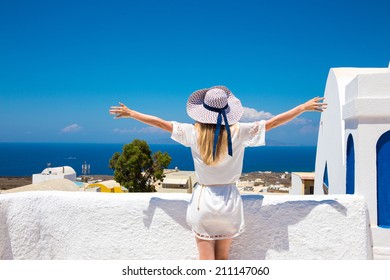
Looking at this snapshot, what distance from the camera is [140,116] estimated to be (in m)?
2.49

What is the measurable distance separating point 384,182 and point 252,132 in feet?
6.22

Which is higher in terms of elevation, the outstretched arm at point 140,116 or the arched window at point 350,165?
the outstretched arm at point 140,116

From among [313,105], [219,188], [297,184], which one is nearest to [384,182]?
[313,105]

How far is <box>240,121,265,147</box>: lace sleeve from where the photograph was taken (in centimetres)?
242

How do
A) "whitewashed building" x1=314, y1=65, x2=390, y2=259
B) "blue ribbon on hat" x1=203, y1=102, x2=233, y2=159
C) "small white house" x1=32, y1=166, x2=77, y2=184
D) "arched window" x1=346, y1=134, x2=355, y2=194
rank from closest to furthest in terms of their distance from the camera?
"blue ribbon on hat" x1=203, y1=102, x2=233, y2=159, "whitewashed building" x1=314, y1=65, x2=390, y2=259, "arched window" x1=346, y1=134, x2=355, y2=194, "small white house" x1=32, y1=166, x2=77, y2=184

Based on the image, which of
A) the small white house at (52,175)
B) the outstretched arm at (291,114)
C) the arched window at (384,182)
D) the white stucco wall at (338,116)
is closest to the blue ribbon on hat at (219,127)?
the outstretched arm at (291,114)

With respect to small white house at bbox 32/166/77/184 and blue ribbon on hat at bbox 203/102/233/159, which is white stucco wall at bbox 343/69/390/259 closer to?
blue ribbon on hat at bbox 203/102/233/159

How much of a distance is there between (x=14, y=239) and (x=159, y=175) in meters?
22.0

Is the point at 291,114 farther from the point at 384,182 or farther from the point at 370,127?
the point at 384,182

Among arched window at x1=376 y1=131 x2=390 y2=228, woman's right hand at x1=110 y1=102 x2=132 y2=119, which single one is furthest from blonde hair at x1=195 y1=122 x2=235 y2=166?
arched window at x1=376 y1=131 x2=390 y2=228

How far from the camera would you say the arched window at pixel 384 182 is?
347cm

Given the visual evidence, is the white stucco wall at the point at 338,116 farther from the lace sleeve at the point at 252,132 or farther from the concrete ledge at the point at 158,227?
the lace sleeve at the point at 252,132
